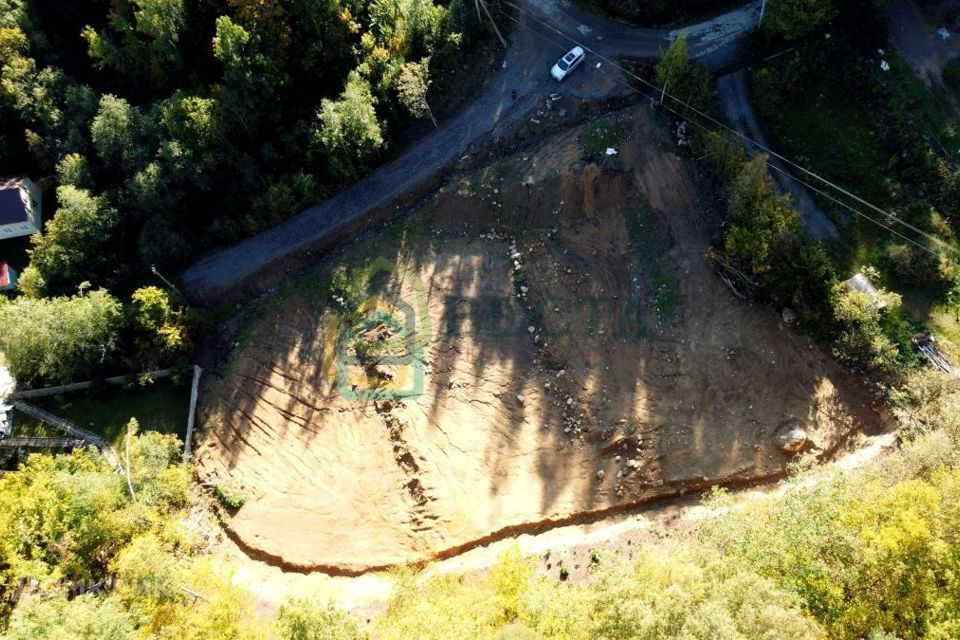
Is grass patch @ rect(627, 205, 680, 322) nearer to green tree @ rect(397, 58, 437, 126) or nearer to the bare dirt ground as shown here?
the bare dirt ground

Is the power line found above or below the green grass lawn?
above

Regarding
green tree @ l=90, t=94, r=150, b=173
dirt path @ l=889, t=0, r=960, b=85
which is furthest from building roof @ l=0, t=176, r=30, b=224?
dirt path @ l=889, t=0, r=960, b=85

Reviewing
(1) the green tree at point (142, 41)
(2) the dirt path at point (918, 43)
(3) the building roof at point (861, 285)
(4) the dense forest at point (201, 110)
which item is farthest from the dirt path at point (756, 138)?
(1) the green tree at point (142, 41)

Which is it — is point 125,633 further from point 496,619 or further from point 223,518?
point 496,619

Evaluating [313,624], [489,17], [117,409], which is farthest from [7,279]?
[489,17]

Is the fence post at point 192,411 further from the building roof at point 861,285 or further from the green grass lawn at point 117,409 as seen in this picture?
the building roof at point 861,285

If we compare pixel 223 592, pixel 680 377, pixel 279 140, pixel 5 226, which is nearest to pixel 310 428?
pixel 223 592
